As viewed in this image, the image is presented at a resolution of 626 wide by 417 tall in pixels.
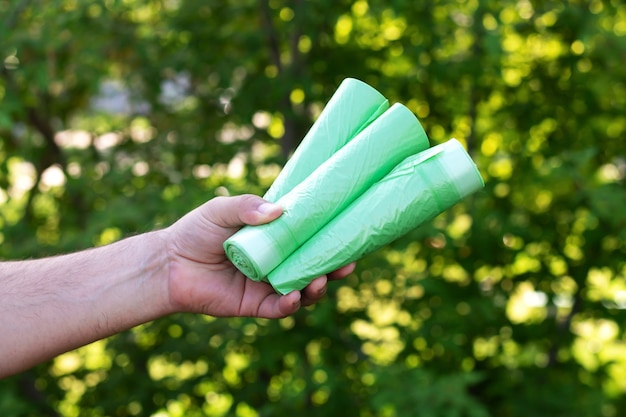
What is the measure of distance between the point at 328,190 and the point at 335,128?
0.20 meters

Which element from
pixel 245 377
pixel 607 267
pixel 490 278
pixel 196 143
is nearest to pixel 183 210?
pixel 196 143

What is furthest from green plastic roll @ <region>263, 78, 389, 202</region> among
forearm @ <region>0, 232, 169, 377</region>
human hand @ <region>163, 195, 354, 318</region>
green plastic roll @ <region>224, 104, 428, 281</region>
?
forearm @ <region>0, 232, 169, 377</region>

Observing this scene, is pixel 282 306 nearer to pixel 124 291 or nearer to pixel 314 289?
pixel 314 289

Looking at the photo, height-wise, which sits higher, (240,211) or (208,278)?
(240,211)

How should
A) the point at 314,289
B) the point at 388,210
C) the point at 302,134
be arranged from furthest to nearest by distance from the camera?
→ the point at 302,134 → the point at 314,289 → the point at 388,210

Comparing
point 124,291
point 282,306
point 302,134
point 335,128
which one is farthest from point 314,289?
point 302,134

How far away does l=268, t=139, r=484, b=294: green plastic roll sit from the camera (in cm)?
172

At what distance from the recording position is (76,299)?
204 centimetres

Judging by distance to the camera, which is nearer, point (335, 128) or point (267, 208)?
point (267, 208)

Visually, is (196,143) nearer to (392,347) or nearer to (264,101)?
(264,101)

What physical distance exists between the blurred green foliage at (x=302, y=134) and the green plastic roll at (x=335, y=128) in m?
0.88

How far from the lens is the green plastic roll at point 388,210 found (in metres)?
1.72

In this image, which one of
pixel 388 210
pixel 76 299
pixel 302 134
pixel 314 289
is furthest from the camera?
pixel 302 134

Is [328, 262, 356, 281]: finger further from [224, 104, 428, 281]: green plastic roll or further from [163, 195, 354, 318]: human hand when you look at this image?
[224, 104, 428, 281]: green plastic roll
